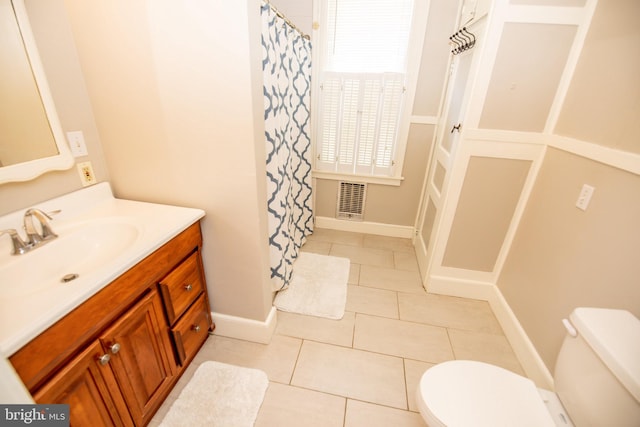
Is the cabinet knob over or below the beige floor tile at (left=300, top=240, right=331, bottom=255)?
over

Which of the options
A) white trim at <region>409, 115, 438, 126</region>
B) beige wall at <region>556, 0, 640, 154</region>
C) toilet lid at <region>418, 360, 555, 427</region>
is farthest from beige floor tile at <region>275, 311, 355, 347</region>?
white trim at <region>409, 115, 438, 126</region>

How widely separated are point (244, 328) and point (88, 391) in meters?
0.83

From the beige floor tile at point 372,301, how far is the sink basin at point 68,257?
145 centimetres

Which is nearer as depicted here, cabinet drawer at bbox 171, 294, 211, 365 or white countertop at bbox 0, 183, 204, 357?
white countertop at bbox 0, 183, 204, 357

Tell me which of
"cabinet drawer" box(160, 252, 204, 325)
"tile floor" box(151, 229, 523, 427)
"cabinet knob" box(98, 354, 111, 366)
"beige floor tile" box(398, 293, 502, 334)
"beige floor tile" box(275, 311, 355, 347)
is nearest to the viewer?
"cabinet knob" box(98, 354, 111, 366)

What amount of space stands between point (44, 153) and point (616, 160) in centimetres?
237

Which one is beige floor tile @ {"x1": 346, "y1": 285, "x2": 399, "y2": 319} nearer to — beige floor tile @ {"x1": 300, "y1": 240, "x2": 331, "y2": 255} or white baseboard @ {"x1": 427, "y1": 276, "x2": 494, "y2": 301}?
white baseboard @ {"x1": 427, "y1": 276, "x2": 494, "y2": 301}

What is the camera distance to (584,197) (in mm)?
1265

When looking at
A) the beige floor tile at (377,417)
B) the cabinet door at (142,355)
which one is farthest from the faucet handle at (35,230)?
the beige floor tile at (377,417)

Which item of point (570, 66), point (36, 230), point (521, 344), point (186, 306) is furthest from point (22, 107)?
point (521, 344)

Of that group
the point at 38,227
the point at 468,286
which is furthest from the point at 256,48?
the point at 468,286

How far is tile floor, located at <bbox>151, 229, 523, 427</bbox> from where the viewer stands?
1.31 metres

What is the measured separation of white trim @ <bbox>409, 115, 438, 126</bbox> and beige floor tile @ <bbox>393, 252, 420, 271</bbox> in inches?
48.8

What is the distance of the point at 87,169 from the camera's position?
129 cm
